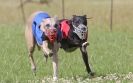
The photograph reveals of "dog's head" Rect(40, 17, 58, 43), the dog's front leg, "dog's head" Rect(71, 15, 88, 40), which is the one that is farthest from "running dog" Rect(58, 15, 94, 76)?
"dog's head" Rect(40, 17, 58, 43)

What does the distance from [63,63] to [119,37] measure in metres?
8.21

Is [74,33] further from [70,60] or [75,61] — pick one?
[70,60]

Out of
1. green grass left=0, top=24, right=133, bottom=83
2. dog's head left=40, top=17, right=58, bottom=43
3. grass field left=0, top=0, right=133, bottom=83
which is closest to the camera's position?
dog's head left=40, top=17, right=58, bottom=43

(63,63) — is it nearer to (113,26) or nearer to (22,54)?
(22,54)

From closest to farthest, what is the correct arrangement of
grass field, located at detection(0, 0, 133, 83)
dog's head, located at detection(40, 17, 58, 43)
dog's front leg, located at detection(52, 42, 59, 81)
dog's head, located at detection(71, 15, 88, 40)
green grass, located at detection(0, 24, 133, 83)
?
dog's head, located at detection(40, 17, 58, 43) < dog's front leg, located at detection(52, 42, 59, 81) < dog's head, located at detection(71, 15, 88, 40) < grass field, located at detection(0, 0, 133, 83) < green grass, located at detection(0, 24, 133, 83)

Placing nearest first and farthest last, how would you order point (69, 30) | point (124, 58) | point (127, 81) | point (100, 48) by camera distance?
point (127, 81) < point (69, 30) < point (124, 58) < point (100, 48)

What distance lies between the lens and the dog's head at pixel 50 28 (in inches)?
395

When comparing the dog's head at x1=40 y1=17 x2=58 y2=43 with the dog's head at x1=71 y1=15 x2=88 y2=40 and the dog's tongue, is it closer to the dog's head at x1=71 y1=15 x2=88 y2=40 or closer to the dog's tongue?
the dog's tongue

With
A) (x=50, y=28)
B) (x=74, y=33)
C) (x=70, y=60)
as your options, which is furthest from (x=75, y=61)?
(x=50, y=28)

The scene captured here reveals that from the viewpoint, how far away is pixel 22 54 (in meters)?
15.5

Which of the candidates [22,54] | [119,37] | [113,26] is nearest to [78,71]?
[22,54]

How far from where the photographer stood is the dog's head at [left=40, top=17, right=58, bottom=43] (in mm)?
10039

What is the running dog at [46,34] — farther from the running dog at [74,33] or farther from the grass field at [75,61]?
the grass field at [75,61]

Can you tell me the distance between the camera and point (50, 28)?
32.9 ft
